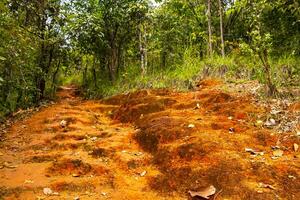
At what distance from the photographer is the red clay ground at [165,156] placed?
13.0ft

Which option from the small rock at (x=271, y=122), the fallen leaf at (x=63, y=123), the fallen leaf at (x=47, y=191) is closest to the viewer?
the fallen leaf at (x=47, y=191)

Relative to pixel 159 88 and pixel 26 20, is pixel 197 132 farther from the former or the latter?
pixel 26 20

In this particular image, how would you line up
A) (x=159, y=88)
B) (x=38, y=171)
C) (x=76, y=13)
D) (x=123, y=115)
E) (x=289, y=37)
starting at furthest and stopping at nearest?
1. (x=76, y=13)
2. (x=289, y=37)
3. (x=159, y=88)
4. (x=123, y=115)
5. (x=38, y=171)

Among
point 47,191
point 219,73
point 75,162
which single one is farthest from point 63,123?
point 219,73

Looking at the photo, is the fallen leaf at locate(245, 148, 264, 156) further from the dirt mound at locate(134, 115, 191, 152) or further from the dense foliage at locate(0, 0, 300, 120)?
the dense foliage at locate(0, 0, 300, 120)

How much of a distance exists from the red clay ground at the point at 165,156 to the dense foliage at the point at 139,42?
1.25 meters

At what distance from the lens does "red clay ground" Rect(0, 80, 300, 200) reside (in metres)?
3.96

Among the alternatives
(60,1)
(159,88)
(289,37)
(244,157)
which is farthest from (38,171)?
(60,1)

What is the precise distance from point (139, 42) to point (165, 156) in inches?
315

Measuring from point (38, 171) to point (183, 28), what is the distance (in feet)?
35.1

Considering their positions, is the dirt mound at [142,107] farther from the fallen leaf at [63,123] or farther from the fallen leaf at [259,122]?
the fallen leaf at [259,122]

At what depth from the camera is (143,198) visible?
3.92m

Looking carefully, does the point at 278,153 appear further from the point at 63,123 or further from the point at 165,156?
the point at 63,123

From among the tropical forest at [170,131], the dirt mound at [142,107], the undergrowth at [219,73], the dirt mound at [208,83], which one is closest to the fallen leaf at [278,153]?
the tropical forest at [170,131]
